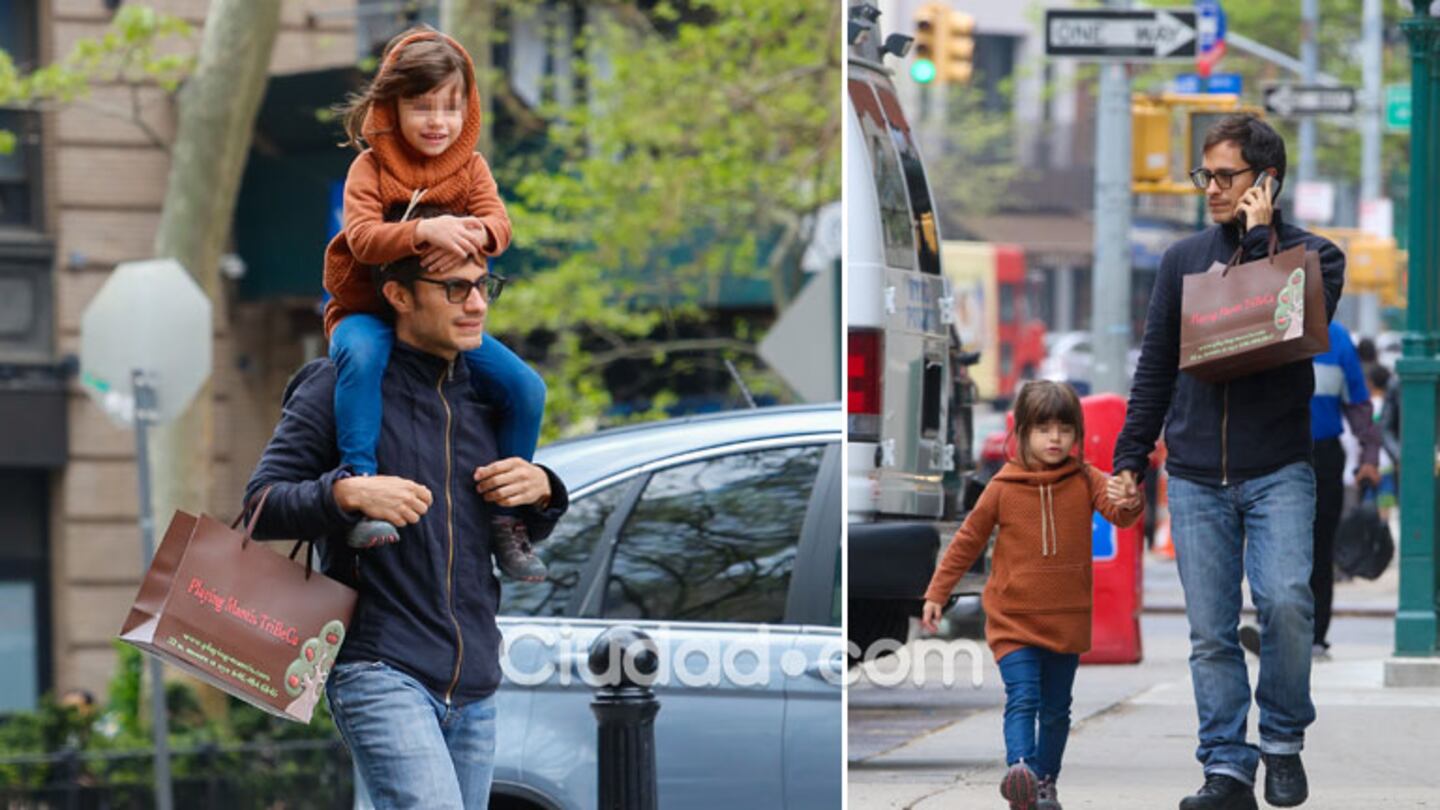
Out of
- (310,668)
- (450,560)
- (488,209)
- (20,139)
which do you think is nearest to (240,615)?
(310,668)

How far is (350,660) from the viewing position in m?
4.48

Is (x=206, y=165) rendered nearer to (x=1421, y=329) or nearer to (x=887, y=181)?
(x=1421, y=329)

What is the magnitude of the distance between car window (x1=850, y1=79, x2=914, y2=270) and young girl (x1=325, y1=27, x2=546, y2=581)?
1791mm

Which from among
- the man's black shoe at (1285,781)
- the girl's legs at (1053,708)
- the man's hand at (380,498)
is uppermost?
the man's hand at (380,498)

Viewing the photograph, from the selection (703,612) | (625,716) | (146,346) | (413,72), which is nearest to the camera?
(413,72)

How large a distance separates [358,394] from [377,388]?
5cm

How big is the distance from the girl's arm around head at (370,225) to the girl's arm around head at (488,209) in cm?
19

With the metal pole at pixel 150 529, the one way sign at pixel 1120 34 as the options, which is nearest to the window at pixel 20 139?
the metal pole at pixel 150 529

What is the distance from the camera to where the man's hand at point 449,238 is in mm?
4480

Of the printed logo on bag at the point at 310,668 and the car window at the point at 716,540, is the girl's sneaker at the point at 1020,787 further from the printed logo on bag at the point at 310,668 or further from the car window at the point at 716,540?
the printed logo on bag at the point at 310,668

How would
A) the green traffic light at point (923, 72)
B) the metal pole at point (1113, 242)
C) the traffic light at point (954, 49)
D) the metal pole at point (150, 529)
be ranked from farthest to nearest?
1. the traffic light at point (954, 49)
2. the green traffic light at point (923, 72)
3. the metal pole at point (1113, 242)
4. the metal pole at point (150, 529)

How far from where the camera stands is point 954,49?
20641 millimetres

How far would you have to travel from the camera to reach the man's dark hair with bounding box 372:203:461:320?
14.9 feet

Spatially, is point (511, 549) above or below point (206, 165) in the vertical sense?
below
